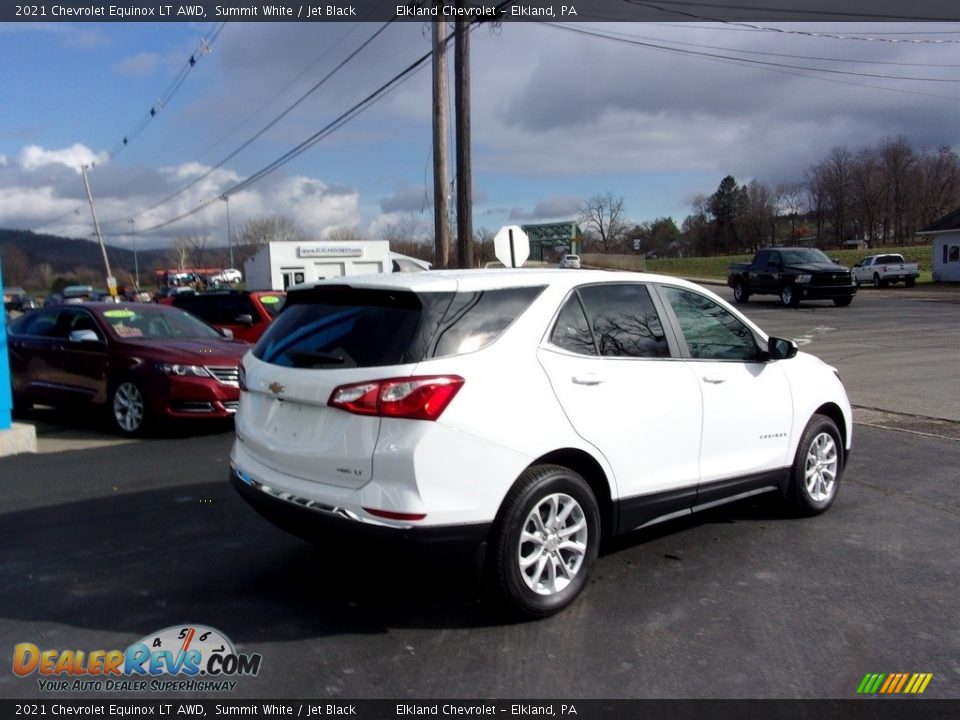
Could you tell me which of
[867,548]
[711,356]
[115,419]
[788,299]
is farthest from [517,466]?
[788,299]

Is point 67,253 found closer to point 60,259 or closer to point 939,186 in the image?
point 60,259

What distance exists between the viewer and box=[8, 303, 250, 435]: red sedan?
8672mm

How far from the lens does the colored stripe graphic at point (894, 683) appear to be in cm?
333

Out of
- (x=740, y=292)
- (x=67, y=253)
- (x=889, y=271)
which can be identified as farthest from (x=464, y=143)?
(x=67, y=253)

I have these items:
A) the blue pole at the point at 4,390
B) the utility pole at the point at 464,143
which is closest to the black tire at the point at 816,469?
the blue pole at the point at 4,390

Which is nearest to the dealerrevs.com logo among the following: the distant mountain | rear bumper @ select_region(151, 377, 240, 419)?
rear bumper @ select_region(151, 377, 240, 419)

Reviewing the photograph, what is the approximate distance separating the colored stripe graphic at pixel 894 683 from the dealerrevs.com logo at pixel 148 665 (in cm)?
267

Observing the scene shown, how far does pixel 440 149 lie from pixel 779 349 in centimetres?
1142

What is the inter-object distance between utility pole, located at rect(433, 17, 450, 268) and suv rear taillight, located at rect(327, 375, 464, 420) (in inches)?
479

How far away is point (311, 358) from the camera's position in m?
3.97

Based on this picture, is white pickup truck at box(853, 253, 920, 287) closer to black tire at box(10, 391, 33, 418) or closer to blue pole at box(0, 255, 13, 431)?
black tire at box(10, 391, 33, 418)

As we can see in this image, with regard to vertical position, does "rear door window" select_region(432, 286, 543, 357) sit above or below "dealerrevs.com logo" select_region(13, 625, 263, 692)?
above

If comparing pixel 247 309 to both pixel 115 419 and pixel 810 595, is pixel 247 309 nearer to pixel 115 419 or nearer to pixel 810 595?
pixel 115 419
